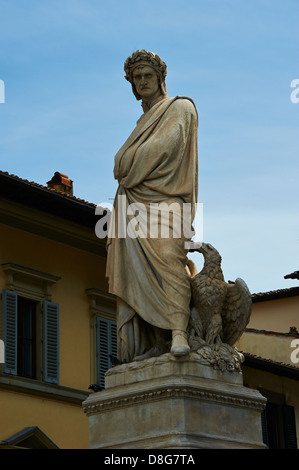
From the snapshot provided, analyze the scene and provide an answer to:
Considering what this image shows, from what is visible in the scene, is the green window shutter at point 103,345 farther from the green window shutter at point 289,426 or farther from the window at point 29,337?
the green window shutter at point 289,426

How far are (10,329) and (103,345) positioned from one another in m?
2.77

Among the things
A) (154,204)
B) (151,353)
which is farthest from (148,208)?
(151,353)

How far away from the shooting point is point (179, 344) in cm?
1182

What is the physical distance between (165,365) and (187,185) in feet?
5.99

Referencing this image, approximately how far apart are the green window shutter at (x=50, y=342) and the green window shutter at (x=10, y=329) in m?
0.80

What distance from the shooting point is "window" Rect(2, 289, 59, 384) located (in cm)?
2414

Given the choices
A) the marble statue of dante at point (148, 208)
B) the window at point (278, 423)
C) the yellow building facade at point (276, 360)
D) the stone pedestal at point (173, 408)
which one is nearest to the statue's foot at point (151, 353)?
the marble statue of dante at point (148, 208)

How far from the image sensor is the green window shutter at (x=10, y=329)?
2395 centimetres

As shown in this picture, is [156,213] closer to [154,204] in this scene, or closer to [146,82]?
[154,204]

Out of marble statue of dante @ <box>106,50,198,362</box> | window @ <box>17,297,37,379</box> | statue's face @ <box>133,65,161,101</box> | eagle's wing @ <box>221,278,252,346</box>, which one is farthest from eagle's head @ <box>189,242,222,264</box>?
window @ <box>17,297,37,379</box>
